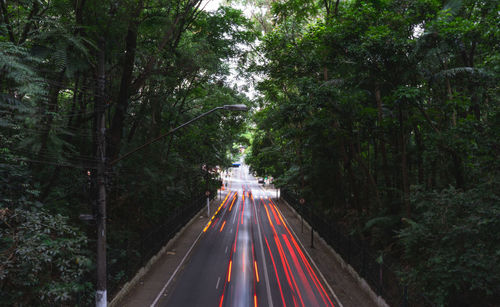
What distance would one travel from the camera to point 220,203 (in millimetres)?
40969

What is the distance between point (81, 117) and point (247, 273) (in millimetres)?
11331

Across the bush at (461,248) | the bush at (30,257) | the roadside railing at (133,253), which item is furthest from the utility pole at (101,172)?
the bush at (461,248)

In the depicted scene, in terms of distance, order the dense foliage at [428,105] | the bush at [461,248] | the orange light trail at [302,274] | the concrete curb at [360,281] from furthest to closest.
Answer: the orange light trail at [302,274] < the concrete curb at [360,281] < the dense foliage at [428,105] < the bush at [461,248]

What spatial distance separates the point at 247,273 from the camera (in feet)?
50.0

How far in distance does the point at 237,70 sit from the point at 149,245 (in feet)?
46.0

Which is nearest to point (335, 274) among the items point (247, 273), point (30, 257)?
point (247, 273)

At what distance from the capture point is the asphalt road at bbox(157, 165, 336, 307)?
12234 mm

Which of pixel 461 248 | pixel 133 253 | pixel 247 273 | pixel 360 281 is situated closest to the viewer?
pixel 461 248

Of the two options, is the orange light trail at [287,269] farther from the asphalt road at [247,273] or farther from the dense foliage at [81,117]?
the dense foliage at [81,117]

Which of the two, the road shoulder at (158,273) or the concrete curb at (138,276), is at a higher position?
the concrete curb at (138,276)

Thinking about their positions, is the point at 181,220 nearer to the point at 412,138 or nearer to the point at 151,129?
the point at 151,129

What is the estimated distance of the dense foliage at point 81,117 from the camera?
6.40 metres

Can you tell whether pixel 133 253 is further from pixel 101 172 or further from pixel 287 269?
pixel 287 269

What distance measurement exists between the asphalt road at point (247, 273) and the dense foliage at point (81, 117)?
12.3ft
